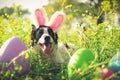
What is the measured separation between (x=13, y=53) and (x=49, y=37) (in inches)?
16.3

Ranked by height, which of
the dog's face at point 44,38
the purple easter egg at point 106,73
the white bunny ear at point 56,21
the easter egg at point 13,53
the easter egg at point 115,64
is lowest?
the purple easter egg at point 106,73

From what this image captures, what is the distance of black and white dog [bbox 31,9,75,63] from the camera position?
172 centimetres

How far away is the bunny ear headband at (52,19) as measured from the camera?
1816 millimetres

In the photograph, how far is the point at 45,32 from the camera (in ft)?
5.84

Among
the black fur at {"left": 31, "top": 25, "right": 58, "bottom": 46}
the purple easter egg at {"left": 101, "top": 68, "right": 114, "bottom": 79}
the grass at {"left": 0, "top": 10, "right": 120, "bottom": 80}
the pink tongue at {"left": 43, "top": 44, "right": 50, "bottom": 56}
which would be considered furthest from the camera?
the black fur at {"left": 31, "top": 25, "right": 58, "bottom": 46}

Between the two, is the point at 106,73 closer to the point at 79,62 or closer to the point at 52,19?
the point at 79,62

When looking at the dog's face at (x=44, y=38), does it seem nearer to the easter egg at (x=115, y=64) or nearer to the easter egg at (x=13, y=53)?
the easter egg at (x=13, y=53)

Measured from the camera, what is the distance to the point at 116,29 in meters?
2.29

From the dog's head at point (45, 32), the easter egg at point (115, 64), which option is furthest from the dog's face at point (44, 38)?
the easter egg at point (115, 64)

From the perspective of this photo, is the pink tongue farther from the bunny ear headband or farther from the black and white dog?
the bunny ear headband

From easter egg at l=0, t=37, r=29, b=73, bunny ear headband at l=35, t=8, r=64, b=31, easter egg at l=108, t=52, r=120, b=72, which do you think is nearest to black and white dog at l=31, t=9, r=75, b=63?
bunny ear headband at l=35, t=8, r=64, b=31

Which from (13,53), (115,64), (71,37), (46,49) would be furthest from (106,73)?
(71,37)

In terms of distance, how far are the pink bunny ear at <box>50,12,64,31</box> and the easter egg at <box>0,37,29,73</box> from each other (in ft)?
1.52

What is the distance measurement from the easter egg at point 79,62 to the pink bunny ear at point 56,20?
→ 1.55ft
